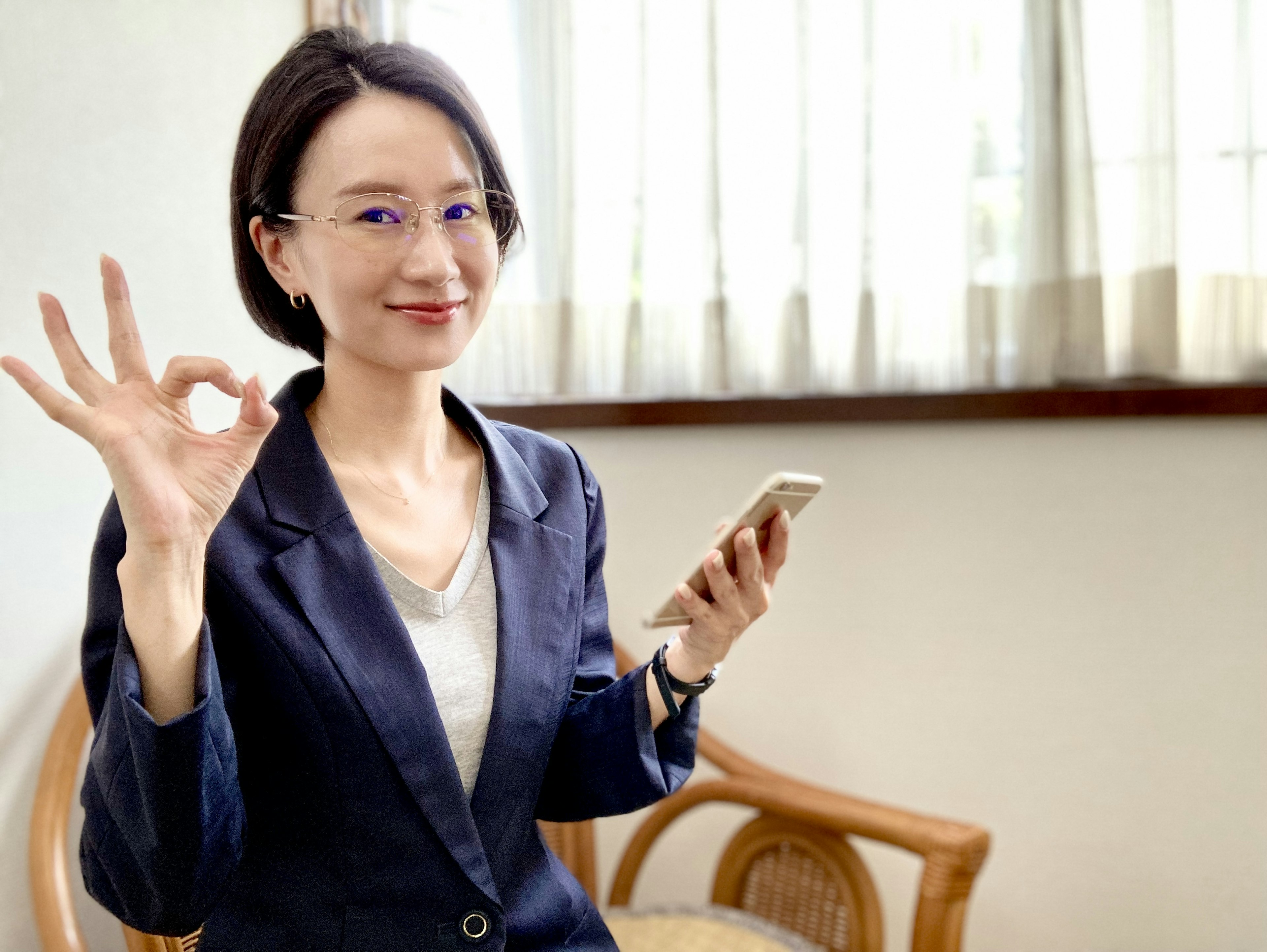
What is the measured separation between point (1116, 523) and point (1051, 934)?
0.76 m

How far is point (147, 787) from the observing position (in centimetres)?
84

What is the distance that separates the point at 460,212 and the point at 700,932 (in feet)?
3.77

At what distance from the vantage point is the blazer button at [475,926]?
3.42 feet

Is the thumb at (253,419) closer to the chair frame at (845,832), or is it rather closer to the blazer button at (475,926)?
the blazer button at (475,926)

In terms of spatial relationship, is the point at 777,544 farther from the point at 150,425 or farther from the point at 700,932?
the point at 700,932

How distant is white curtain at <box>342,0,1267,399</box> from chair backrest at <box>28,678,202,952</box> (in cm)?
113

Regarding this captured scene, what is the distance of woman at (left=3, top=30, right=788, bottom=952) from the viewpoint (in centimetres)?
85

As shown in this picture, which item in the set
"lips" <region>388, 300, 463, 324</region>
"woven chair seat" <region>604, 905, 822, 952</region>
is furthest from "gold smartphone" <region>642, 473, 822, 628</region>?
"woven chair seat" <region>604, 905, 822, 952</region>

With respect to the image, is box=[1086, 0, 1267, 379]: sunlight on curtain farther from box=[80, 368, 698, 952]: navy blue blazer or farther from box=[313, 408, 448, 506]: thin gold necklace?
box=[313, 408, 448, 506]: thin gold necklace

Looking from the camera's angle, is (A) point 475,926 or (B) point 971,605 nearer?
(A) point 475,926

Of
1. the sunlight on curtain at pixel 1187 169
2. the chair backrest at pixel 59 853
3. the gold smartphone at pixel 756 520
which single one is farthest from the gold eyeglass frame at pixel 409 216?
the sunlight on curtain at pixel 1187 169

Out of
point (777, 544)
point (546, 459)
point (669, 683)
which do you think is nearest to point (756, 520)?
point (777, 544)

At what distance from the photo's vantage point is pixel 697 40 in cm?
207

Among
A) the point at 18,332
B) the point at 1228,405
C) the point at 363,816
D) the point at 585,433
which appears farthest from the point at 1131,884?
the point at 18,332
